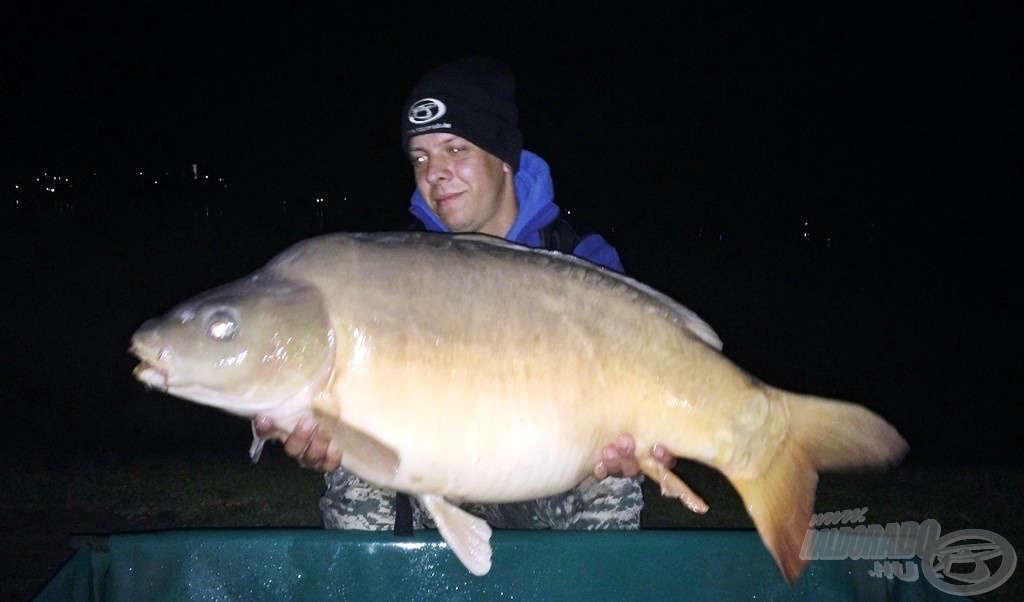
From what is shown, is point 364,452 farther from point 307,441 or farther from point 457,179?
point 457,179

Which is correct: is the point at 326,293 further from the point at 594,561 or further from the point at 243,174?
the point at 243,174

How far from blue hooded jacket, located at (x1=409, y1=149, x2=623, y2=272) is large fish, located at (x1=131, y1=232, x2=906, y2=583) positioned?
2.76ft

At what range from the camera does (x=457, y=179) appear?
2.57 m

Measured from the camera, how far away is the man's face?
101 inches

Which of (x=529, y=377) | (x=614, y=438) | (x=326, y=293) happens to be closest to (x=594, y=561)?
(x=614, y=438)

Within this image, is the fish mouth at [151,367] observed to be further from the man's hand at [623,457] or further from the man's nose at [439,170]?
the man's nose at [439,170]

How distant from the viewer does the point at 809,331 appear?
418 inches

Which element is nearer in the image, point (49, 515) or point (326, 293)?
point (326, 293)

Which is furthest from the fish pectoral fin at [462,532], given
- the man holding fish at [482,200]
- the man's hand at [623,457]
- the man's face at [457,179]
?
the man's face at [457,179]

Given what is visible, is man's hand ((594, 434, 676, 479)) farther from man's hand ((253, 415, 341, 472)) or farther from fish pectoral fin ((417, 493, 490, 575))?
man's hand ((253, 415, 341, 472))

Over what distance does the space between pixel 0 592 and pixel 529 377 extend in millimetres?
2400

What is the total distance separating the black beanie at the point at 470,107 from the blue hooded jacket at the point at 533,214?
118mm

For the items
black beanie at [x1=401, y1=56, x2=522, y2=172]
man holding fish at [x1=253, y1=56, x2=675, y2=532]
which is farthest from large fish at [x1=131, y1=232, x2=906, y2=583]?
black beanie at [x1=401, y1=56, x2=522, y2=172]

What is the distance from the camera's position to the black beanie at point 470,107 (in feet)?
8.09
